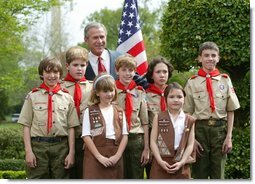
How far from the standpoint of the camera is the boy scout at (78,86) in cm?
459

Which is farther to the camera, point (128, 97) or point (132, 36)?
point (132, 36)

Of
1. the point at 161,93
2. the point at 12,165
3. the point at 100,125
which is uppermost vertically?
the point at 161,93

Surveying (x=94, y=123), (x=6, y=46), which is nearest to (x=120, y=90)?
(x=94, y=123)

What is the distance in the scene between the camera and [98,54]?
4914 mm

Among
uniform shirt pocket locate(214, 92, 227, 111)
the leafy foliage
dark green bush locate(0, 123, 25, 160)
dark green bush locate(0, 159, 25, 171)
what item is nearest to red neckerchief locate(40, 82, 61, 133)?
uniform shirt pocket locate(214, 92, 227, 111)

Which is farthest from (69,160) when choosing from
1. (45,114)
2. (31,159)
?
(45,114)

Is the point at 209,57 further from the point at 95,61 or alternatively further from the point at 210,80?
the point at 95,61

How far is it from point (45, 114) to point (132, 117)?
83 cm

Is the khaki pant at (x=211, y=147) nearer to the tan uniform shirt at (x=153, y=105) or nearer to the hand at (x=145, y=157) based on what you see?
the tan uniform shirt at (x=153, y=105)

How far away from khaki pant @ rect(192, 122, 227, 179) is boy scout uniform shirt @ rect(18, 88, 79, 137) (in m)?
1.27

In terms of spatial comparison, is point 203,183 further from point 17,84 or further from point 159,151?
point 17,84

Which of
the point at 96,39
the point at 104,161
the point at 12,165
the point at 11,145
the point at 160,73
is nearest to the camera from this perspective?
the point at 104,161

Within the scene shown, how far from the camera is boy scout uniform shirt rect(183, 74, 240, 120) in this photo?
481 centimetres

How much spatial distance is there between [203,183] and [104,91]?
1.20 meters
